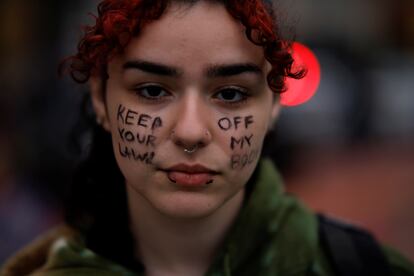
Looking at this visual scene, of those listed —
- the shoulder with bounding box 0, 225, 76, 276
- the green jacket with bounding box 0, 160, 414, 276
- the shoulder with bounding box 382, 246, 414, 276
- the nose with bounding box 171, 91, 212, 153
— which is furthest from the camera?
the shoulder with bounding box 0, 225, 76, 276

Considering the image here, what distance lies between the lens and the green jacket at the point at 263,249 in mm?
2852

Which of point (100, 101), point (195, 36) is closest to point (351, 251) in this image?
point (195, 36)

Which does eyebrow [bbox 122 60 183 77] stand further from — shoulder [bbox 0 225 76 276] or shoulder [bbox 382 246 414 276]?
shoulder [bbox 382 246 414 276]

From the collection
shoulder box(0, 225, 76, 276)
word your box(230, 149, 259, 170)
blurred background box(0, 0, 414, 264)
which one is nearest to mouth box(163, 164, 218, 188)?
word your box(230, 149, 259, 170)

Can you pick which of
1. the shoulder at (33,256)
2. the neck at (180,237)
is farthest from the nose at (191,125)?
the shoulder at (33,256)

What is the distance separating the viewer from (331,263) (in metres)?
2.90

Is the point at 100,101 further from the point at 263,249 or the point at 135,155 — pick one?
the point at 263,249

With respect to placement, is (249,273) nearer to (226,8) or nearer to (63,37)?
(226,8)

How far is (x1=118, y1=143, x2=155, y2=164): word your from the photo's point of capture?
8.79ft

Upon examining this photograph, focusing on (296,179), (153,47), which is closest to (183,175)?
(153,47)

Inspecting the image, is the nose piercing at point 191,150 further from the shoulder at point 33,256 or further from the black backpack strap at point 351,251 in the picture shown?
the shoulder at point 33,256

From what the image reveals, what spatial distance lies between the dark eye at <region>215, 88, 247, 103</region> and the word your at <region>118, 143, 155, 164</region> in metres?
0.34

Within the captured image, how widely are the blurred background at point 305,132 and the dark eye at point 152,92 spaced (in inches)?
138

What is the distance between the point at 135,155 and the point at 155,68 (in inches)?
14.0
